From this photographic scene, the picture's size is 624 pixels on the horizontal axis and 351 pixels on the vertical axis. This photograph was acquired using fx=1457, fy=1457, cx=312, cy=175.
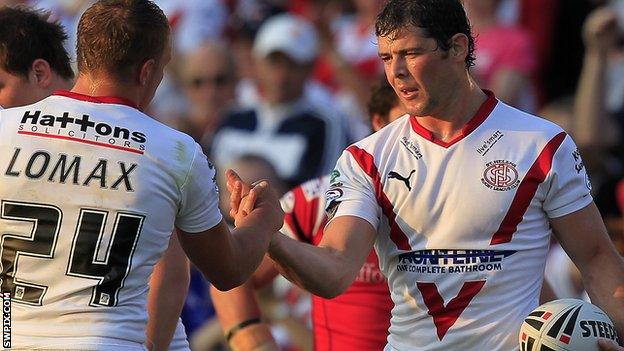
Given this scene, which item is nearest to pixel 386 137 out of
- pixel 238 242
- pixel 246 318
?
pixel 238 242

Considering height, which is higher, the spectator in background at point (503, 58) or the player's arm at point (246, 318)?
the spectator in background at point (503, 58)

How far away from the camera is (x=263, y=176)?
917cm

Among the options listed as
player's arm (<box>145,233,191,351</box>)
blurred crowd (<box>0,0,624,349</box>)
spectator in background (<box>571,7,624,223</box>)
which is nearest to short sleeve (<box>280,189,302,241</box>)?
player's arm (<box>145,233,191,351</box>)

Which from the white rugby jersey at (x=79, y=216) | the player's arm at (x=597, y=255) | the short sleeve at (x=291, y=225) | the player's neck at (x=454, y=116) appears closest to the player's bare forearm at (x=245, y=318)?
the short sleeve at (x=291, y=225)

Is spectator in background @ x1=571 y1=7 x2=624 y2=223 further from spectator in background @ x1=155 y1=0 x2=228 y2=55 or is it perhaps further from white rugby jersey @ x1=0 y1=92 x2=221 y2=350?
white rugby jersey @ x1=0 y1=92 x2=221 y2=350

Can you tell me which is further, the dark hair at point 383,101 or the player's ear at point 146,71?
the dark hair at point 383,101

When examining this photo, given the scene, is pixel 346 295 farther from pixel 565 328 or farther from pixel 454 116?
pixel 565 328

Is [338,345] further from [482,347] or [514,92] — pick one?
[514,92]

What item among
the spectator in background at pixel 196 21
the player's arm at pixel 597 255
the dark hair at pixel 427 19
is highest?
the spectator in background at pixel 196 21

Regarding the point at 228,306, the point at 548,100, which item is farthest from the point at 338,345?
the point at 548,100

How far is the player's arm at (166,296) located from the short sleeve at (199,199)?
0.82 meters

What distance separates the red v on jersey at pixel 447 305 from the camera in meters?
5.67

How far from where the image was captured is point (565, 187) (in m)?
5.61

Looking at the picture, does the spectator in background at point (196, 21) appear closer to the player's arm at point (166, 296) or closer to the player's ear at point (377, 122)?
the player's ear at point (377, 122)
